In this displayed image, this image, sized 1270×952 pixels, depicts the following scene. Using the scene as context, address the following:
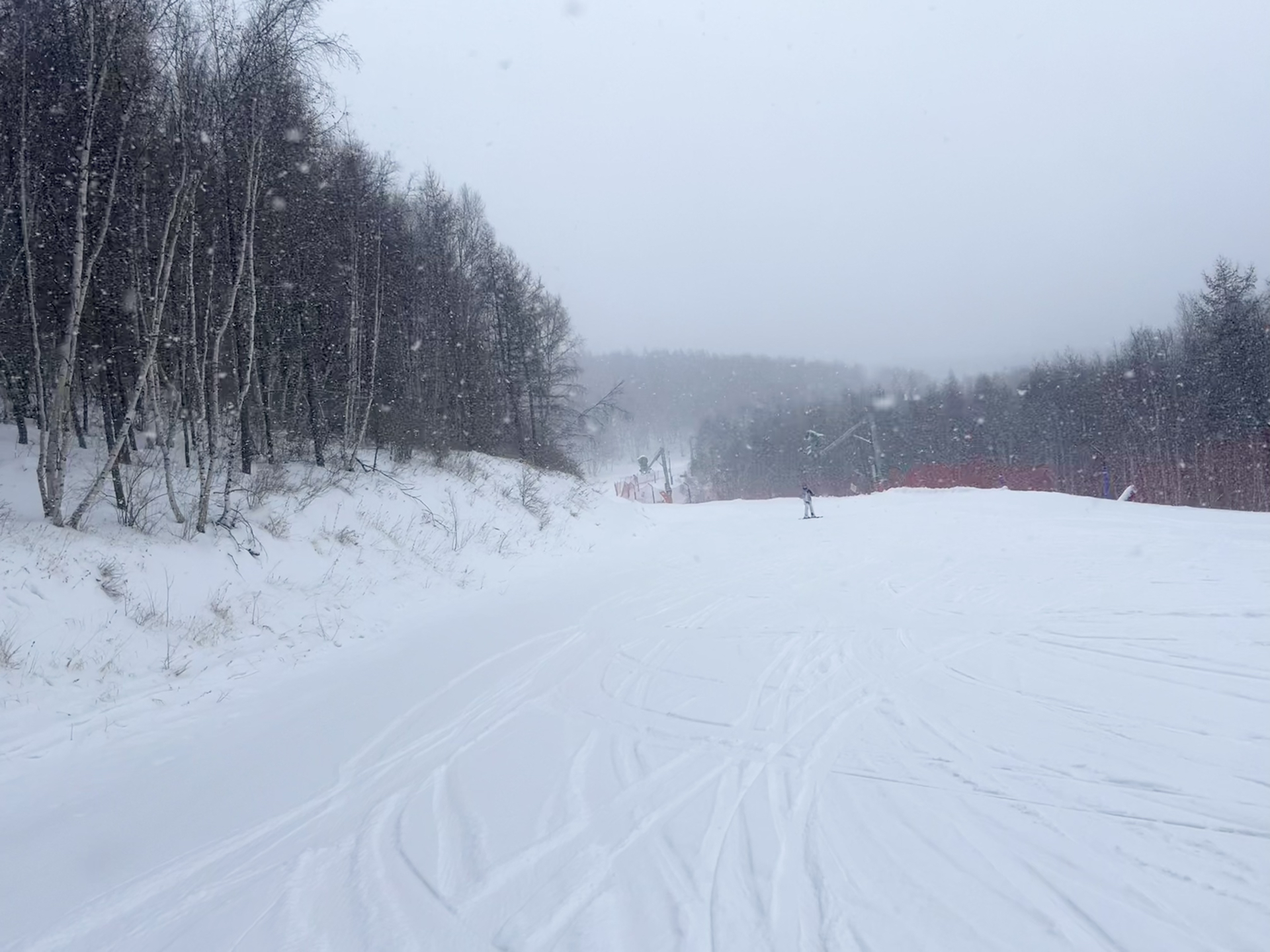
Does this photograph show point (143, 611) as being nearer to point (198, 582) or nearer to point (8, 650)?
point (198, 582)

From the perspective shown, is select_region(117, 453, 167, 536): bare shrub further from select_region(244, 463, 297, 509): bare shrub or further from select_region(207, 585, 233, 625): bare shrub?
select_region(207, 585, 233, 625): bare shrub

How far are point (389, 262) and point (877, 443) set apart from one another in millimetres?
64739

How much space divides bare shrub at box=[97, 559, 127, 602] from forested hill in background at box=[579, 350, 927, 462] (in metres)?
72.4

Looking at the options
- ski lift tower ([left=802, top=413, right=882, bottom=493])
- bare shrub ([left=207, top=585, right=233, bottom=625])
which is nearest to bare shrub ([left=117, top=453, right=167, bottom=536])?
bare shrub ([left=207, top=585, right=233, bottom=625])

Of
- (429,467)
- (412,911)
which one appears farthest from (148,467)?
(412,911)

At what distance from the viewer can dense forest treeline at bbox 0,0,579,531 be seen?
355 inches

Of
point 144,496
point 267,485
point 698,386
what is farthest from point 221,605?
point 698,386

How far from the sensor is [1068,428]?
63.1m

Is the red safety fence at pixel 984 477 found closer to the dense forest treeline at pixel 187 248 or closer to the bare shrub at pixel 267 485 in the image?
the dense forest treeline at pixel 187 248

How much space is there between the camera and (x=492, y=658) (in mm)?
7746

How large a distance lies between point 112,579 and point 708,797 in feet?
25.8

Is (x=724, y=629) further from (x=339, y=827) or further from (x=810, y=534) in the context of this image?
(x=810, y=534)

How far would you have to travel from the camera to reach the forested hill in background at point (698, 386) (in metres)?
92.5

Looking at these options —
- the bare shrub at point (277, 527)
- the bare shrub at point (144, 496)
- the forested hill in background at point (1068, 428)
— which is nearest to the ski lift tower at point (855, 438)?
the forested hill in background at point (1068, 428)
